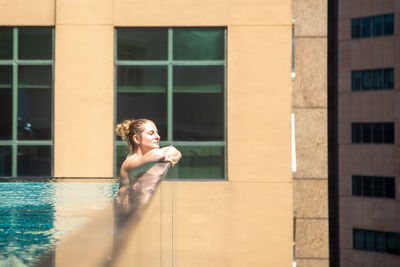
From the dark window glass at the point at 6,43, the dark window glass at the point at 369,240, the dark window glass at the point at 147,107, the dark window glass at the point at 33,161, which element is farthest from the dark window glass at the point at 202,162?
the dark window glass at the point at 369,240

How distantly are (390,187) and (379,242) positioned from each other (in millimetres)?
5813

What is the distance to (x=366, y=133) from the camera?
56.4m

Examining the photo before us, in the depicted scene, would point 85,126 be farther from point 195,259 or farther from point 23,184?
point 195,259

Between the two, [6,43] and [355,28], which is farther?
[355,28]

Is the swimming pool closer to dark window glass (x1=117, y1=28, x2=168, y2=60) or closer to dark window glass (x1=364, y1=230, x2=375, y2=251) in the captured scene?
dark window glass (x1=117, y1=28, x2=168, y2=60)

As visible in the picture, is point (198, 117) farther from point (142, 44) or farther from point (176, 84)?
point (142, 44)

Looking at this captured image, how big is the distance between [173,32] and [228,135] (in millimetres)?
2160

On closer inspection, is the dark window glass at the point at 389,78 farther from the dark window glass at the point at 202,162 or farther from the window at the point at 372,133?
the dark window glass at the point at 202,162

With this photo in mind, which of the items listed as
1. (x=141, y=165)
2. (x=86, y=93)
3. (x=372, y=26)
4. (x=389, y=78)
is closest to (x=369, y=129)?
(x=389, y=78)

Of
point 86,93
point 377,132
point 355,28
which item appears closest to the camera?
point 86,93

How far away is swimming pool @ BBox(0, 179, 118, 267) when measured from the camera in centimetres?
509

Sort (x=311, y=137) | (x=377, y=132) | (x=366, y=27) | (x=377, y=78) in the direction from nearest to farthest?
(x=311, y=137) < (x=377, y=78) < (x=377, y=132) < (x=366, y=27)

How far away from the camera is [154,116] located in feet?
33.3

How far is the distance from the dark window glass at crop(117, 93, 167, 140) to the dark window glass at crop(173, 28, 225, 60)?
2.81ft
